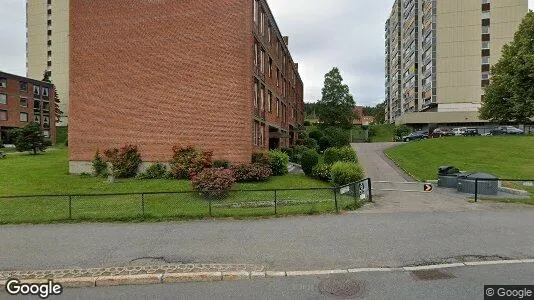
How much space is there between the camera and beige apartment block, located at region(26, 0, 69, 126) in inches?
3199

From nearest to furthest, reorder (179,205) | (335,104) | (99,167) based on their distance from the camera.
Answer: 1. (179,205)
2. (99,167)
3. (335,104)

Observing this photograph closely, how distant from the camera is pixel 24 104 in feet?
207

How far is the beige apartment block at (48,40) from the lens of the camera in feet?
267

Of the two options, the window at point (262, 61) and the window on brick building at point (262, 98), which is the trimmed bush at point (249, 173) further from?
the window at point (262, 61)

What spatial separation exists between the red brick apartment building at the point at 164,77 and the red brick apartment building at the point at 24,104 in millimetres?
39341

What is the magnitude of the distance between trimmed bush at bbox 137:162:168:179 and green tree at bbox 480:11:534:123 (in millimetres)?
37527

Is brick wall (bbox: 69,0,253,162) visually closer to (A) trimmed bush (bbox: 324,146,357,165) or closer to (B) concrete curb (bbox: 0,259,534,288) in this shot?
(A) trimmed bush (bbox: 324,146,357,165)

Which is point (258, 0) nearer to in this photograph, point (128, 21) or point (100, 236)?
point (128, 21)

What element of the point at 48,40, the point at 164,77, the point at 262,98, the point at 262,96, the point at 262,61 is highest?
the point at 48,40

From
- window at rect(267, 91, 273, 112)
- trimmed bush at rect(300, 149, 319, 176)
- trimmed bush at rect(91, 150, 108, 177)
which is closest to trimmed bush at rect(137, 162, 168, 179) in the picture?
trimmed bush at rect(91, 150, 108, 177)

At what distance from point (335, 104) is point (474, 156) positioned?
37.6 metres

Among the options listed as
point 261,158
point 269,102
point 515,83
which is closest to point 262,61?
point 269,102

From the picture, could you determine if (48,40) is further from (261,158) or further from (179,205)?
(179,205)

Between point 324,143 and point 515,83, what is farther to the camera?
point 324,143
